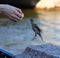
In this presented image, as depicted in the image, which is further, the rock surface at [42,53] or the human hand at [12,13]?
the rock surface at [42,53]

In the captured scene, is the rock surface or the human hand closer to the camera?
the human hand

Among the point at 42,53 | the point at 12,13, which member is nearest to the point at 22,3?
the point at 42,53

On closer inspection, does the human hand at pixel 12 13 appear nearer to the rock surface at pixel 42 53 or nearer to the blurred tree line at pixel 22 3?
the rock surface at pixel 42 53

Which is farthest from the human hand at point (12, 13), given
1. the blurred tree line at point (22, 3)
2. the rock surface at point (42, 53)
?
the blurred tree line at point (22, 3)

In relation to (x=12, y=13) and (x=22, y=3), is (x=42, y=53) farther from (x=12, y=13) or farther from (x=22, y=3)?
(x=22, y=3)

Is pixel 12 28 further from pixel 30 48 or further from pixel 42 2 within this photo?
pixel 30 48

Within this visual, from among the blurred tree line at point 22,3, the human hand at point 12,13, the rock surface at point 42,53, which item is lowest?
the blurred tree line at point 22,3

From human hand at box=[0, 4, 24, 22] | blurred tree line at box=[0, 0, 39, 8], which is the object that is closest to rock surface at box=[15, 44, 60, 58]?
human hand at box=[0, 4, 24, 22]

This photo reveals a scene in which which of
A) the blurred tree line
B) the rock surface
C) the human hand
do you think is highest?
the human hand

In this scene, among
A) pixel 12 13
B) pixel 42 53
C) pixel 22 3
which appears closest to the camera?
pixel 12 13

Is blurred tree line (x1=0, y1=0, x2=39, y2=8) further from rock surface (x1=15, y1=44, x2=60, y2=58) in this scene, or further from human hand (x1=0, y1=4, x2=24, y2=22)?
human hand (x1=0, y1=4, x2=24, y2=22)

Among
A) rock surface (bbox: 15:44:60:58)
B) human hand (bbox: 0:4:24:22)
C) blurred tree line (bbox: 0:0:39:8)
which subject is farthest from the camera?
blurred tree line (bbox: 0:0:39:8)

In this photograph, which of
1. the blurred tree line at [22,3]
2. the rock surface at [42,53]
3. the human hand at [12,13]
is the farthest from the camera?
the blurred tree line at [22,3]

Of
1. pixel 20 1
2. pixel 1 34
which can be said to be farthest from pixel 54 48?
pixel 20 1
